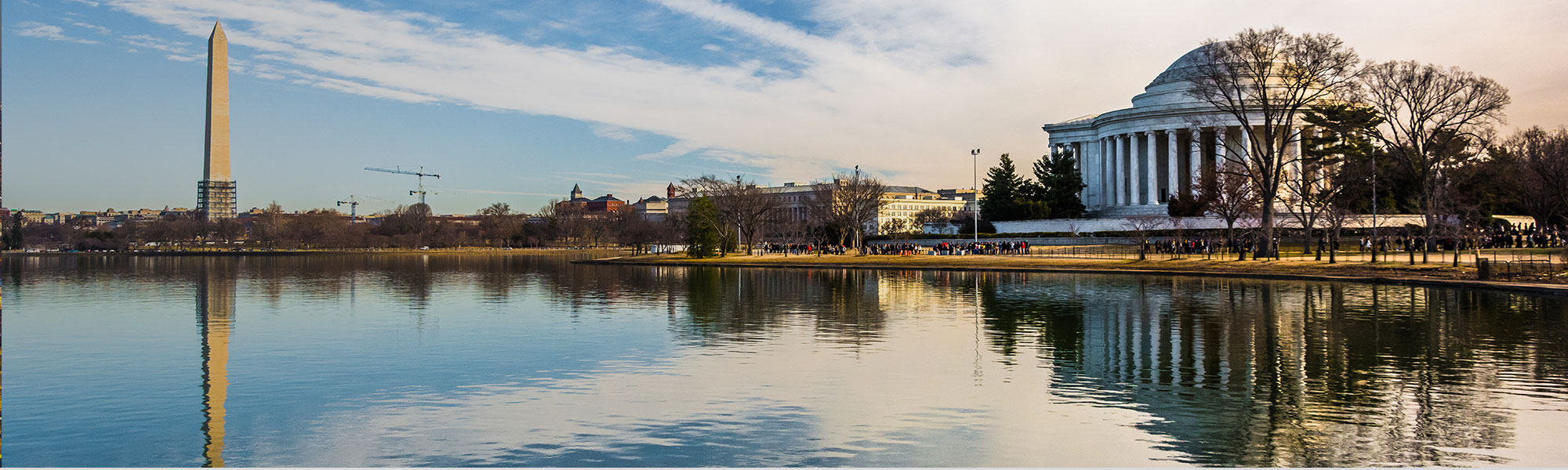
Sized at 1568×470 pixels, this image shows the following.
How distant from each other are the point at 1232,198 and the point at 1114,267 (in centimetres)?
1552

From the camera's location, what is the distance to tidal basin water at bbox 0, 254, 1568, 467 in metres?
11.5

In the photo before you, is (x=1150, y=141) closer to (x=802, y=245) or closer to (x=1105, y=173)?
(x=1105, y=173)

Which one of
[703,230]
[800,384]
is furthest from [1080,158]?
[800,384]

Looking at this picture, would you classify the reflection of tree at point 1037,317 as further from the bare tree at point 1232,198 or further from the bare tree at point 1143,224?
the bare tree at point 1143,224

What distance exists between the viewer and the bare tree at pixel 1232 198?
201ft

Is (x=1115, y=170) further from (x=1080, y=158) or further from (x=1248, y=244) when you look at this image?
(x=1248, y=244)

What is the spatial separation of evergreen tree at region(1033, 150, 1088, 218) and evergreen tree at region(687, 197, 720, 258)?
26.1 meters

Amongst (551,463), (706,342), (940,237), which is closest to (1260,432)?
(551,463)

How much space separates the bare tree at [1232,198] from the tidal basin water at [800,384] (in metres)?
29.0

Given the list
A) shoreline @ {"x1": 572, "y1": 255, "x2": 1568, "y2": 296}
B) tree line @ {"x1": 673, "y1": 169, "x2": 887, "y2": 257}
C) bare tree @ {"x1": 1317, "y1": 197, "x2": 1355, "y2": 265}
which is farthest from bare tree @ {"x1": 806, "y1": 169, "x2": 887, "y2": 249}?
Answer: bare tree @ {"x1": 1317, "y1": 197, "x2": 1355, "y2": 265}

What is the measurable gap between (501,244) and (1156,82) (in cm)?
11037

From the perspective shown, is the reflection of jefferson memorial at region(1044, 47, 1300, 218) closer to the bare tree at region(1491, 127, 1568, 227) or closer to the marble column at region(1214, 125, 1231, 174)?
the marble column at region(1214, 125, 1231, 174)

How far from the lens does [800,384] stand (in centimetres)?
1591

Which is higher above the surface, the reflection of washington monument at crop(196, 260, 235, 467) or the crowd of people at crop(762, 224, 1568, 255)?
the crowd of people at crop(762, 224, 1568, 255)
